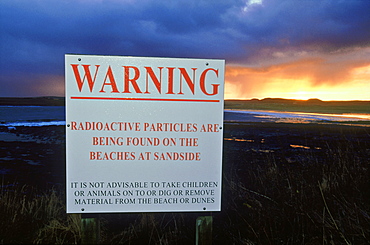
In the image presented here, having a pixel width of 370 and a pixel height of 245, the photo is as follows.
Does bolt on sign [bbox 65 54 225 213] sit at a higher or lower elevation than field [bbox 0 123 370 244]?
higher

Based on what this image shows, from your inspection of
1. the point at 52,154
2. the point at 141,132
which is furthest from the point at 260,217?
the point at 52,154

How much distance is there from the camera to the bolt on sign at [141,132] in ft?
9.20

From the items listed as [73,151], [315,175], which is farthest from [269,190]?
[73,151]

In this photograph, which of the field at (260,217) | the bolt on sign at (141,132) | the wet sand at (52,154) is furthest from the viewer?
the wet sand at (52,154)

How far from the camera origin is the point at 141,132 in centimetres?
285

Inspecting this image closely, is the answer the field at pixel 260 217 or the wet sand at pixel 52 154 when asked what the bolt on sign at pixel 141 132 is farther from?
the wet sand at pixel 52 154

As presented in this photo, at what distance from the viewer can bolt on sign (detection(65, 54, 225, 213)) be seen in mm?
2803

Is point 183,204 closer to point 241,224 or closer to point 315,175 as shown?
point 241,224

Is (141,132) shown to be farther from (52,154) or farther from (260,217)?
(52,154)

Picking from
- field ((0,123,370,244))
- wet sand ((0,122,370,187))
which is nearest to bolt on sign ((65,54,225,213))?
field ((0,123,370,244))

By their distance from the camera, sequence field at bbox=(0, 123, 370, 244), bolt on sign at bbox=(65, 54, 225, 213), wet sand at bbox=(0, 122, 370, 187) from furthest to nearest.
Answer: wet sand at bbox=(0, 122, 370, 187), field at bbox=(0, 123, 370, 244), bolt on sign at bbox=(65, 54, 225, 213)

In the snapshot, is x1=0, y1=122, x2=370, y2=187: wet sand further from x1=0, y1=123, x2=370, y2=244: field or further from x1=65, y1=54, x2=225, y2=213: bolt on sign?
x1=65, y1=54, x2=225, y2=213: bolt on sign

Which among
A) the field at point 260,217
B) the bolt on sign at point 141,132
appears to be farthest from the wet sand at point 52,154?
the bolt on sign at point 141,132

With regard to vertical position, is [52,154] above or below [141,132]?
below
